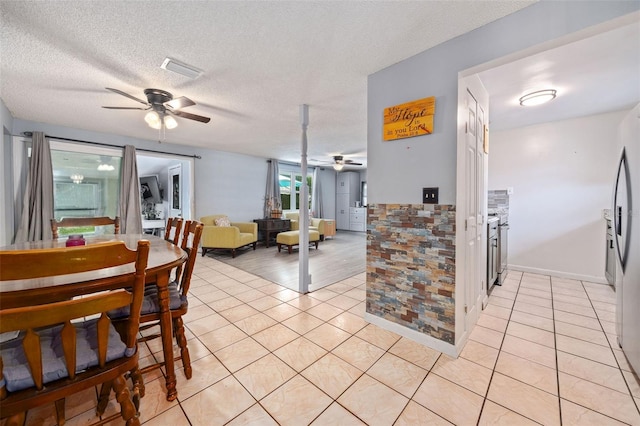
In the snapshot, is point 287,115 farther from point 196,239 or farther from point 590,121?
point 590,121

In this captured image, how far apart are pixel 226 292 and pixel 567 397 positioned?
3078mm

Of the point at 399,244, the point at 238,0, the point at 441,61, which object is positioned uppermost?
the point at 238,0

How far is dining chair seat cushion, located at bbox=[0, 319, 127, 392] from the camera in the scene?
0.85 m

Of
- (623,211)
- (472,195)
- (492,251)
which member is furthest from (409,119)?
(492,251)

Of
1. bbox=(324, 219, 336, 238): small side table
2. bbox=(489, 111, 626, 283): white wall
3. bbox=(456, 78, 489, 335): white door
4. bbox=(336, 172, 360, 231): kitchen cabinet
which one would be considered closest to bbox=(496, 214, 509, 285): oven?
bbox=(489, 111, 626, 283): white wall

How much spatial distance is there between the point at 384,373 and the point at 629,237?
6.37 feet

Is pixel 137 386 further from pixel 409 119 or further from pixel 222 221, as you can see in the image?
pixel 222 221

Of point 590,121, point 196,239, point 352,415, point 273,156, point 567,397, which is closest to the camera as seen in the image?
point 352,415

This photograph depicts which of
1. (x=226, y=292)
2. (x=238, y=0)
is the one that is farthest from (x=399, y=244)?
(x=226, y=292)

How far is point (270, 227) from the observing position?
6.14m

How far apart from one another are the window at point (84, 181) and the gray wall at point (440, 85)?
15.8 ft

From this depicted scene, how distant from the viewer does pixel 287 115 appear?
3.42 meters

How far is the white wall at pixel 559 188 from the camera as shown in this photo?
3275 mm

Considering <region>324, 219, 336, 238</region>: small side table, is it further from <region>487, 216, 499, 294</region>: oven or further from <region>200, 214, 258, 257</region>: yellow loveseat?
<region>487, 216, 499, 294</region>: oven
